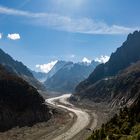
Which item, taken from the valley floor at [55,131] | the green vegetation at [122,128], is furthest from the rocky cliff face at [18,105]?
the green vegetation at [122,128]

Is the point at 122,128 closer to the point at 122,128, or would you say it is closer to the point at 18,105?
the point at 122,128

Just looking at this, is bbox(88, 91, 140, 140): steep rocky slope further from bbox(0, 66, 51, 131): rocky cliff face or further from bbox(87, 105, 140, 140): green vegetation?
bbox(0, 66, 51, 131): rocky cliff face

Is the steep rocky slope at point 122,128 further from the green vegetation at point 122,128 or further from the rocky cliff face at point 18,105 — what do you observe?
the rocky cliff face at point 18,105

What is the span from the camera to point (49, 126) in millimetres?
106125

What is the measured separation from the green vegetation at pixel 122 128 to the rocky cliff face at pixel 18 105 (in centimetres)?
4937

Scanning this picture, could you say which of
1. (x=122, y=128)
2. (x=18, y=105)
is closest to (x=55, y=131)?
(x=18, y=105)

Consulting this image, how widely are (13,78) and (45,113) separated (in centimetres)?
1527

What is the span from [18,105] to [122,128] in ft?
218

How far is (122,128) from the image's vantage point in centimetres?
4784

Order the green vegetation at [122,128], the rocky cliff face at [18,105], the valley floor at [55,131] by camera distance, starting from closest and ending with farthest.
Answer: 1. the green vegetation at [122,128]
2. the valley floor at [55,131]
3. the rocky cliff face at [18,105]

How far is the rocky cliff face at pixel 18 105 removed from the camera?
103 metres

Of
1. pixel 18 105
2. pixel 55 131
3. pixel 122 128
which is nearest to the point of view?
pixel 122 128

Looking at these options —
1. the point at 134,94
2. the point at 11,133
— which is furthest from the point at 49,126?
the point at 134,94

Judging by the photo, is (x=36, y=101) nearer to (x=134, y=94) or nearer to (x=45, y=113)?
(x=45, y=113)
